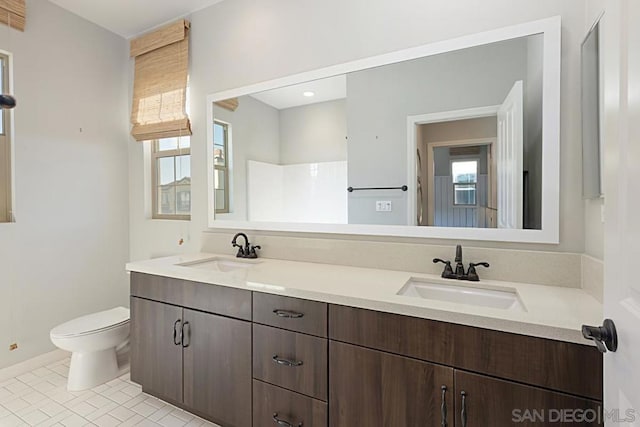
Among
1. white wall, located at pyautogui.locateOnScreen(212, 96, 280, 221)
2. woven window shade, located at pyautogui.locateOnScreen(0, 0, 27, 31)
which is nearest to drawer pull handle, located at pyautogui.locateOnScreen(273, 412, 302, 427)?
white wall, located at pyautogui.locateOnScreen(212, 96, 280, 221)

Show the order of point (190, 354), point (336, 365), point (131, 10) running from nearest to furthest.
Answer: point (336, 365) → point (190, 354) → point (131, 10)

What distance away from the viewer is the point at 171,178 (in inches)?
114

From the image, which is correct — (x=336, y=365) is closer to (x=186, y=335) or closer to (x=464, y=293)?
(x=464, y=293)

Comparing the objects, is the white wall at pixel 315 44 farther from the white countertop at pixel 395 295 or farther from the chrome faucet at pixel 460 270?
the white countertop at pixel 395 295

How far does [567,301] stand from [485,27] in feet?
4.24

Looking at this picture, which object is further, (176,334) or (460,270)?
(176,334)

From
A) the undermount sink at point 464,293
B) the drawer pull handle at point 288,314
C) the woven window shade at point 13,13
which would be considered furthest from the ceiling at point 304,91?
the woven window shade at point 13,13

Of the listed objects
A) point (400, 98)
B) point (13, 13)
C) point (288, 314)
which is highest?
point (13, 13)

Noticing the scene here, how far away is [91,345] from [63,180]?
135 cm

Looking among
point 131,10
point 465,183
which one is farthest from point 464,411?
point 131,10

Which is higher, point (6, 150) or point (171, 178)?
point (6, 150)

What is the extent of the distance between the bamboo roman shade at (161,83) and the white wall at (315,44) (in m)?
0.09

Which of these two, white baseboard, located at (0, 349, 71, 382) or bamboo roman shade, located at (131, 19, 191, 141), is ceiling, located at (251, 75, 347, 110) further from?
white baseboard, located at (0, 349, 71, 382)

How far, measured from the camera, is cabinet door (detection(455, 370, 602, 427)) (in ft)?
3.14
